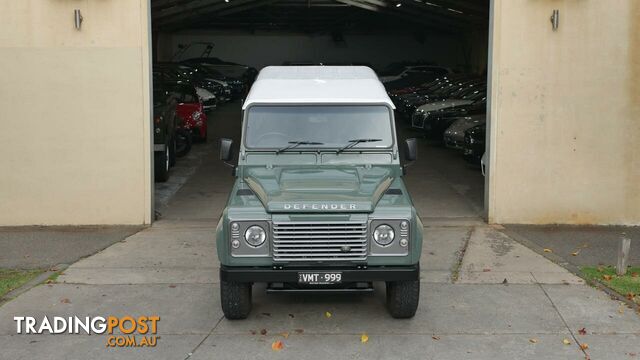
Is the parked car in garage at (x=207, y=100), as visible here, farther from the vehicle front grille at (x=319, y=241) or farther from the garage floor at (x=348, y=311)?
the vehicle front grille at (x=319, y=241)

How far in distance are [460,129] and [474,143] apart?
1335 mm

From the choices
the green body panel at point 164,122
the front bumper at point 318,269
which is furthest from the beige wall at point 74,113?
the front bumper at point 318,269

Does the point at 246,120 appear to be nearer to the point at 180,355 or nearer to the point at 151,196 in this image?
the point at 180,355

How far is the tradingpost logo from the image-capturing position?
7.91 meters

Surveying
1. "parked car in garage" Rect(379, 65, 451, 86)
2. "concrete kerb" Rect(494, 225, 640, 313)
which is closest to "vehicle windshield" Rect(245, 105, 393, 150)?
"concrete kerb" Rect(494, 225, 640, 313)

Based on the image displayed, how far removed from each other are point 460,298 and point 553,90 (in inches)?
207

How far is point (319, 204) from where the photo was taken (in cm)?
782

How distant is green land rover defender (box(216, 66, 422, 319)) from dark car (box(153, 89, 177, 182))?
742 cm

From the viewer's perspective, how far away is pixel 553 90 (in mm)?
13383

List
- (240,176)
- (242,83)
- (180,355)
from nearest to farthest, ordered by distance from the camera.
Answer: (180,355), (240,176), (242,83)

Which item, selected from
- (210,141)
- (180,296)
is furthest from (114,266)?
(210,141)

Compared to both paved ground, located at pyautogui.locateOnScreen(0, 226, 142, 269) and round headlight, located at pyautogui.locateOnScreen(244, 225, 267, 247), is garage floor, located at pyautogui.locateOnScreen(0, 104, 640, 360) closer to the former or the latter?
paved ground, located at pyautogui.locateOnScreen(0, 226, 142, 269)

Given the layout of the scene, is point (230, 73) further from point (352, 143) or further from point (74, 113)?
point (352, 143)

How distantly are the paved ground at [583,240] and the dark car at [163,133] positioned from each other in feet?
22.5
